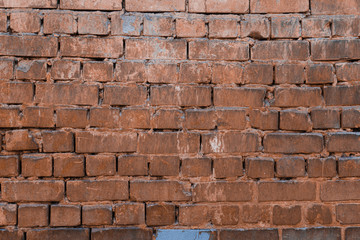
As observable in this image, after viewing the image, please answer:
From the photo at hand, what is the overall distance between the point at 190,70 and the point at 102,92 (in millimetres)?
442

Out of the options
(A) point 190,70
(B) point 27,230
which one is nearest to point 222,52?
(A) point 190,70

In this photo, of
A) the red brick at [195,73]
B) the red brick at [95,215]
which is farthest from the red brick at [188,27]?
the red brick at [95,215]

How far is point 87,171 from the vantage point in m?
1.41

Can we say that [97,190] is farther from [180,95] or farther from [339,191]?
[339,191]

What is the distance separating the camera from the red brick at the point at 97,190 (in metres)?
1.40

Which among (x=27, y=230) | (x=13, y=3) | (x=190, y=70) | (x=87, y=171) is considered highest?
(x=13, y=3)

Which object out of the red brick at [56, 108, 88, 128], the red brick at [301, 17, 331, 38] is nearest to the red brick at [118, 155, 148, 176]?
the red brick at [56, 108, 88, 128]

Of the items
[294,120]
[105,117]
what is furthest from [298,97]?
[105,117]

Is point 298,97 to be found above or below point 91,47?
below

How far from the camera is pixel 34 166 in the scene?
140 cm

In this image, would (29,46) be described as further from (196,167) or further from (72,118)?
(196,167)

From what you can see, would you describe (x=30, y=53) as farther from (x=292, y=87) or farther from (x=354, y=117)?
(x=354, y=117)

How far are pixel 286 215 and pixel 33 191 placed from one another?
1.22 metres

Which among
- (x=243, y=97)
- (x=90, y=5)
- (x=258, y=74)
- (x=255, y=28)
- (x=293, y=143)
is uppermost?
(x=90, y=5)
